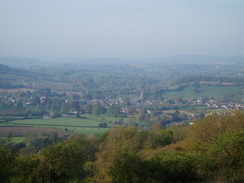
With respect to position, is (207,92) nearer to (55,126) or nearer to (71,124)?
(71,124)

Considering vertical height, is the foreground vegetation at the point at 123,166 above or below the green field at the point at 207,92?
above

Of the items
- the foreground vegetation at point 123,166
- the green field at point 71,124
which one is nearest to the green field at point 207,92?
the green field at point 71,124

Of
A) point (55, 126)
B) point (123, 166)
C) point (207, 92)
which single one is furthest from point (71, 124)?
point (207, 92)

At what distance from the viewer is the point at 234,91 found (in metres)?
63.9

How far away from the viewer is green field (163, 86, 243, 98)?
210ft

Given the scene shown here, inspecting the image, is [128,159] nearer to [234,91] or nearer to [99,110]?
[99,110]

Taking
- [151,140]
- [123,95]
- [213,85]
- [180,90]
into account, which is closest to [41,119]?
[151,140]

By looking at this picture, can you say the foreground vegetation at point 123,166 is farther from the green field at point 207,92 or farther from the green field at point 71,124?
the green field at point 207,92

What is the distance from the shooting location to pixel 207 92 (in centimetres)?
6825

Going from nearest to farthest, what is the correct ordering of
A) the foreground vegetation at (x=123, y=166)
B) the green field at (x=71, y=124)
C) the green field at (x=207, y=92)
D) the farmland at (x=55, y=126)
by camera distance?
1. the foreground vegetation at (x=123, y=166)
2. the farmland at (x=55, y=126)
3. the green field at (x=71, y=124)
4. the green field at (x=207, y=92)

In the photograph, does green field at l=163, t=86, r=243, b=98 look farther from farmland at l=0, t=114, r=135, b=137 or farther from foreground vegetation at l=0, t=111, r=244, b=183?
foreground vegetation at l=0, t=111, r=244, b=183

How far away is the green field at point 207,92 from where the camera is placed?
2517 inches

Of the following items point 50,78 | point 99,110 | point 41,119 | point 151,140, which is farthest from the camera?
point 50,78

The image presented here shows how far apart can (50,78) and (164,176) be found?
89130 mm
